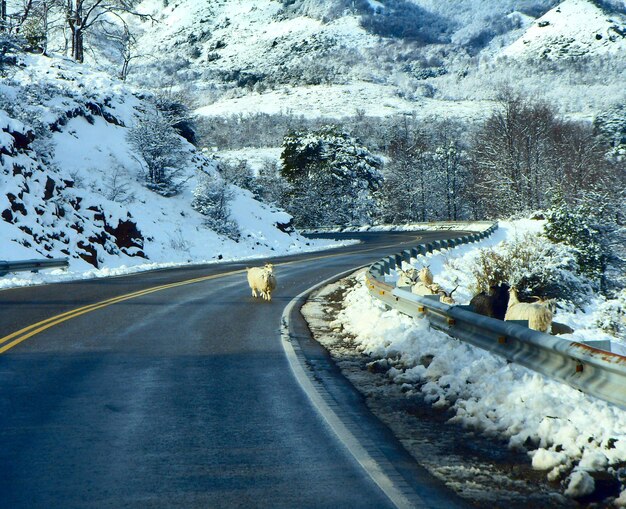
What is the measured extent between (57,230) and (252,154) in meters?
117

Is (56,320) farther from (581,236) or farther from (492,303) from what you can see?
(581,236)

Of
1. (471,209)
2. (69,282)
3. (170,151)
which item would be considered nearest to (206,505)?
(69,282)

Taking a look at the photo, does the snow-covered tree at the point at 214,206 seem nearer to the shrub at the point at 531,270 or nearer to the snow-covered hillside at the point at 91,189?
the snow-covered hillside at the point at 91,189

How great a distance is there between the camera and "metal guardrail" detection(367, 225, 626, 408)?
195 inches

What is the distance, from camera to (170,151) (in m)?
39.2

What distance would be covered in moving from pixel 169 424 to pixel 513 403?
3.01 m

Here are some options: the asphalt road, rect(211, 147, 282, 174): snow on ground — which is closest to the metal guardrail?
the asphalt road

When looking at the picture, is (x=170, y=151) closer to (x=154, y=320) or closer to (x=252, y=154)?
(x=154, y=320)

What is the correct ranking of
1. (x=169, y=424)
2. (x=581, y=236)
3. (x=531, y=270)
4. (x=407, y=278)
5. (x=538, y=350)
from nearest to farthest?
(x=169, y=424) → (x=538, y=350) → (x=407, y=278) → (x=531, y=270) → (x=581, y=236)

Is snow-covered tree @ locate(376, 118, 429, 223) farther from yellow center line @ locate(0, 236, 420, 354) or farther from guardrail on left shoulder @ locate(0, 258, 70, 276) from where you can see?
yellow center line @ locate(0, 236, 420, 354)

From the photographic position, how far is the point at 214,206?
39.1m

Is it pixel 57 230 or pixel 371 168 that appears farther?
pixel 371 168

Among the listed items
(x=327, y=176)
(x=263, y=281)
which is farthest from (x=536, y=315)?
(x=327, y=176)

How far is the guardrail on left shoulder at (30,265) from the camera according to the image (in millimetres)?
20625
